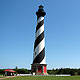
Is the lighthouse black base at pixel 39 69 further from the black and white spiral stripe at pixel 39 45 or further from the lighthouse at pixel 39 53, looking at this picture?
the black and white spiral stripe at pixel 39 45

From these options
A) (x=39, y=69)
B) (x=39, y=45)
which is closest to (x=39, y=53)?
(x=39, y=45)

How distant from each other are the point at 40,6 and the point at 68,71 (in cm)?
2080

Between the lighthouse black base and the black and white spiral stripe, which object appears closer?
the lighthouse black base

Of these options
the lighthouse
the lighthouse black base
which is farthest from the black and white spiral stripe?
the lighthouse black base

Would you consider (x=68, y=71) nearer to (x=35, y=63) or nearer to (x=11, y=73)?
(x=35, y=63)

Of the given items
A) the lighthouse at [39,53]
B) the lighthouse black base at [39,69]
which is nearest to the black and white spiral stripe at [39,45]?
the lighthouse at [39,53]

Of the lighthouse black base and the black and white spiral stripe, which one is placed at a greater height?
the black and white spiral stripe

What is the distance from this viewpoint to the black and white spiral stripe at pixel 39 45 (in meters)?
31.3

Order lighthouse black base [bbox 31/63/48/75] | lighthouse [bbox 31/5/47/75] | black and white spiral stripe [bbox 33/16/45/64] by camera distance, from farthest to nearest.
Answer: black and white spiral stripe [bbox 33/16/45/64] < lighthouse [bbox 31/5/47/75] < lighthouse black base [bbox 31/63/48/75]

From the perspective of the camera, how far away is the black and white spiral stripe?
31281mm

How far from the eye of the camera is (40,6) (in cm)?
3522

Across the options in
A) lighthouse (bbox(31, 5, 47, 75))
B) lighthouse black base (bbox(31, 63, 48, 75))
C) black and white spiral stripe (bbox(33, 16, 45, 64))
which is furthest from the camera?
black and white spiral stripe (bbox(33, 16, 45, 64))

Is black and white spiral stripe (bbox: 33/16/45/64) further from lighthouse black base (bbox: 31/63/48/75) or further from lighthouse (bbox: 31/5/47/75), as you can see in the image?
lighthouse black base (bbox: 31/63/48/75)

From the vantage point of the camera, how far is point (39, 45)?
31766mm
